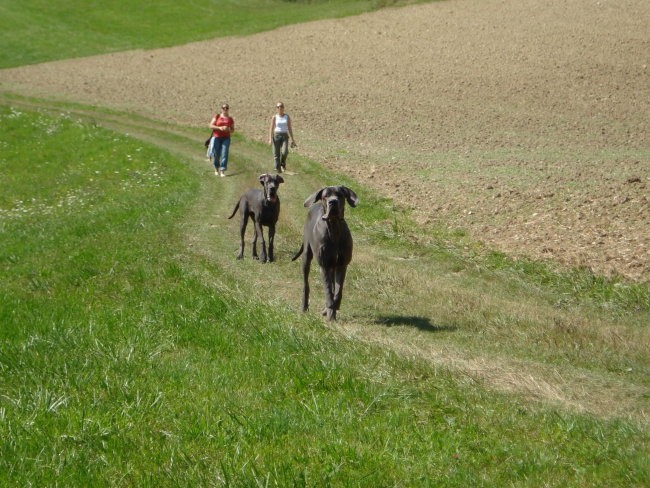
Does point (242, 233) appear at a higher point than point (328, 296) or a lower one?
lower

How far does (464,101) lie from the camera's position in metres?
38.3

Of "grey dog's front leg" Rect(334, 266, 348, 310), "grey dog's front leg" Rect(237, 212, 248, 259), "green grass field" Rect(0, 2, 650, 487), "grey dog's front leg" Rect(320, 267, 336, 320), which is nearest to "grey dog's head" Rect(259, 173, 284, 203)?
"grey dog's front leg" Rect(237, 212, 248, 259)

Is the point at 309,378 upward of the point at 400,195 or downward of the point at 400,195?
upward

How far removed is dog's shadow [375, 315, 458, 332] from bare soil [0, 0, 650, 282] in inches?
151

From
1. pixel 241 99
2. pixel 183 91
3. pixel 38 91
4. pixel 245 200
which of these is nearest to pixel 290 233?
pixel 245 200

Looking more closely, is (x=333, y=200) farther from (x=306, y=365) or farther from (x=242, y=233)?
(x=242, y=233)

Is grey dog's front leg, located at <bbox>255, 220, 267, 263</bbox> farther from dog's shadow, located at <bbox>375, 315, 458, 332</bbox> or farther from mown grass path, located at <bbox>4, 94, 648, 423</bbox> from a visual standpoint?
dog's shadow, located at <bbox>375, 315, 458, 332</bbox>

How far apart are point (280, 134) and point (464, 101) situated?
14.6m

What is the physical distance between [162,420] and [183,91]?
1482 inches

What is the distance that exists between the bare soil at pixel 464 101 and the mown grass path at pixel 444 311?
1610 millimetres

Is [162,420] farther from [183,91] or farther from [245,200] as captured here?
[183,91]

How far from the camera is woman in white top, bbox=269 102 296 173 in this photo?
25.5 meters

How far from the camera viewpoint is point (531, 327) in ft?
38.9

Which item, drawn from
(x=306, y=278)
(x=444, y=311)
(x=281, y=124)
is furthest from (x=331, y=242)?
(x=281, y=124)
